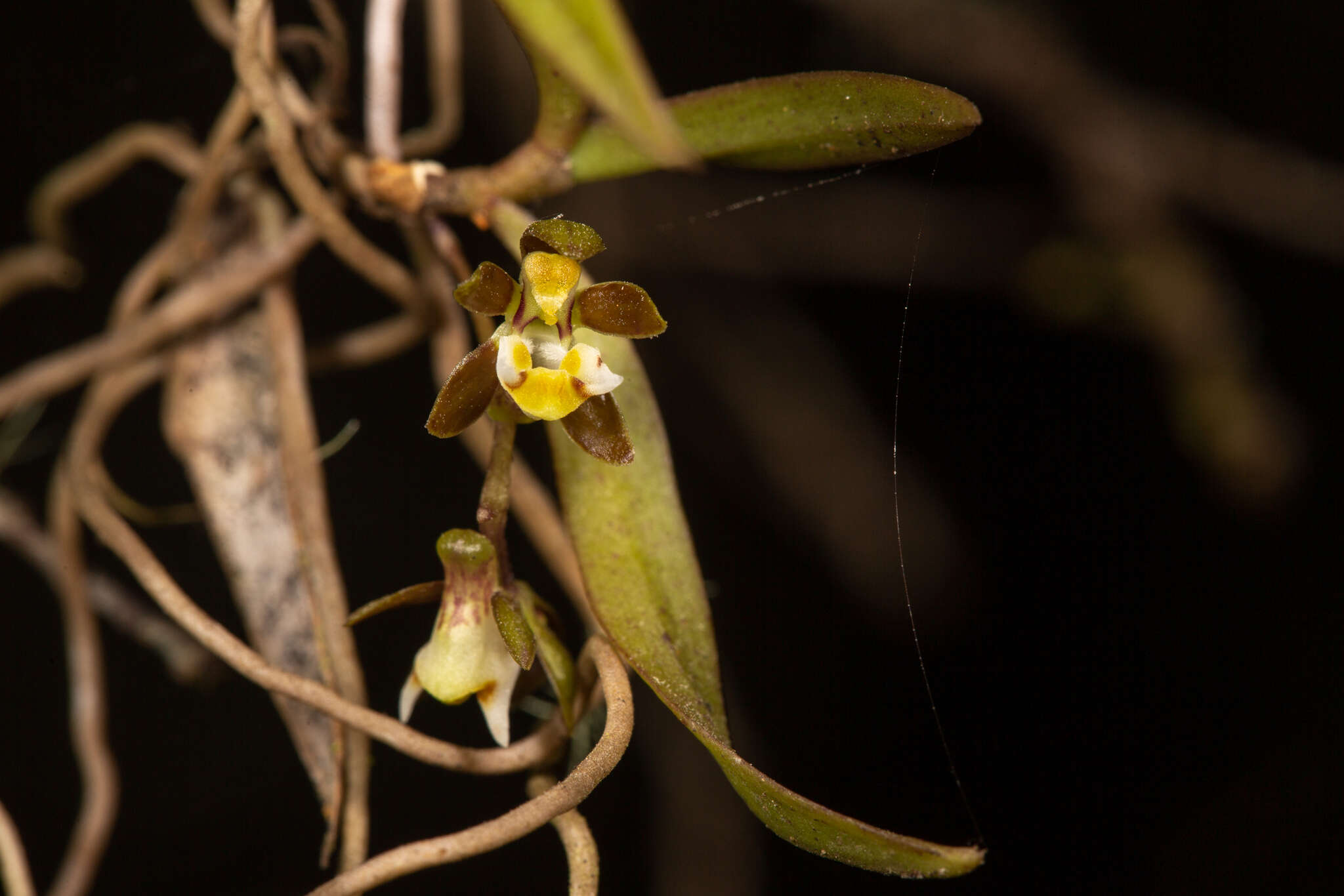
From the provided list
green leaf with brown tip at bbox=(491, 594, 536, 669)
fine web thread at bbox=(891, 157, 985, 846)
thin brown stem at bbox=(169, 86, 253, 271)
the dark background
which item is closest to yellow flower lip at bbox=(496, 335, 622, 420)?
green leaf with brown tip at bbox=(491, 594, 536, 669)

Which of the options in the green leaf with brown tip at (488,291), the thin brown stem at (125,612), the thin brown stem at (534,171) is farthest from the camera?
the thin brown stem at (125,612)

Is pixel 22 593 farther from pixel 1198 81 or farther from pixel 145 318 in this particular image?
pixel 1198 81

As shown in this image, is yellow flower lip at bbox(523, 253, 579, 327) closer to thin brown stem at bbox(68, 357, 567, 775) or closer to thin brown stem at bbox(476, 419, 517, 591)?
thin brown stem at bbox(476, 419, 517, 591)

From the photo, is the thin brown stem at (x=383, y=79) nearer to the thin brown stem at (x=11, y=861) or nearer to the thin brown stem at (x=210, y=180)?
the thin brown stem at (x=210, y=180)

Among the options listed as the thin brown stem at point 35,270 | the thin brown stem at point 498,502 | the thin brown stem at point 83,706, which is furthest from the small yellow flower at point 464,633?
the thin brown stem at point 35,270

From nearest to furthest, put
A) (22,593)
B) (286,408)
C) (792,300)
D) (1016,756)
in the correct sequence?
(286,408) < (22,593) < (1016,756) < (792,300)

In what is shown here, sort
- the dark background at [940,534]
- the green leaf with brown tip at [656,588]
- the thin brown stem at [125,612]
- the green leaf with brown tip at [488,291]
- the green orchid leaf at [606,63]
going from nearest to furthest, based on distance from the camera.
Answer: the green orchid leaf at [606,63] → the green leaf with brown tip at [656,588] → the green leaf with brown tip at [488,291] → the thin brown stem at [125,612] → the dark background at [940,534]

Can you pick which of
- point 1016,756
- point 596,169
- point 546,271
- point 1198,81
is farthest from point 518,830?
point 1198,81
